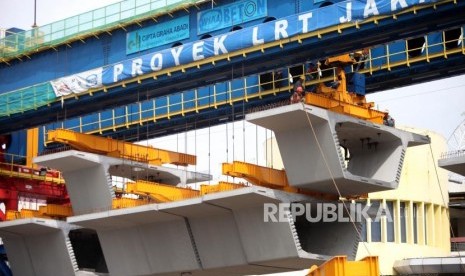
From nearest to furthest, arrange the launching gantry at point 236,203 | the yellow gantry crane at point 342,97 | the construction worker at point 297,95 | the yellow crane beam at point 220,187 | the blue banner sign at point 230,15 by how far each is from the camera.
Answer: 1. the construction worker at point 297,95
2. the launching gantry at point 236,203
3. the yellow gantry crane at point 342,97
4. the yellow crane beam at point 220,187
5. the blue banner sign at point 230,15

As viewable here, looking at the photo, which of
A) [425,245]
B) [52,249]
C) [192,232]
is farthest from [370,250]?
[52,249]

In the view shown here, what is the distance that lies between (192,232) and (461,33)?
767 inches

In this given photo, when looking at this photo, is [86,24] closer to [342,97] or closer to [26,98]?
[26,98]

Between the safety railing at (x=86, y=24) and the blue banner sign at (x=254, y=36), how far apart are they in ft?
10.9

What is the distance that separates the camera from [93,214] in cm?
6072

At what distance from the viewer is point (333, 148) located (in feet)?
160

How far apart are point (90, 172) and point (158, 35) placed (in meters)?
11.0

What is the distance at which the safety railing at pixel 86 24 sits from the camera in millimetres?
59219

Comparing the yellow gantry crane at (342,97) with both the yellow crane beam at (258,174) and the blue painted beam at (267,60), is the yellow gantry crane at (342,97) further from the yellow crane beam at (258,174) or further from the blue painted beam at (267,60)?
the yellow crane beam at (258,174)

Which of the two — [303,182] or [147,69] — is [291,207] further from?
[147,69]

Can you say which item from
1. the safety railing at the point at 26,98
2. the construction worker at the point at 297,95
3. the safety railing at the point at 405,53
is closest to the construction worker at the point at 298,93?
the construction worker at the point at 297,95

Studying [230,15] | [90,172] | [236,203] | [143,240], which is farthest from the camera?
[90,172]

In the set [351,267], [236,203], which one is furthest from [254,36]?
[351,267]

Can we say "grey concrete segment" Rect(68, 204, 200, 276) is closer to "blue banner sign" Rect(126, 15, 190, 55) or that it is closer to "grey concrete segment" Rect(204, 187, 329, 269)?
"grey concrete segment" Rect(204, 187, 329, 269)
